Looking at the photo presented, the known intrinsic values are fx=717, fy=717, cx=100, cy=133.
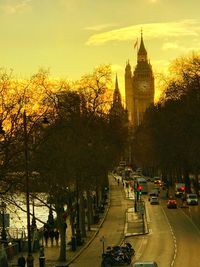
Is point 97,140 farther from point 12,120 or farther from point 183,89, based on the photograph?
point 12,120

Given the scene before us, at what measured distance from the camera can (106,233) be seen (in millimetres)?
65000

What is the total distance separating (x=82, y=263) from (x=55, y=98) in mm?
19129

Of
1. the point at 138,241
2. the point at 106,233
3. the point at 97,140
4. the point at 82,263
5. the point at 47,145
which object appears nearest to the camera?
the point at 82,263

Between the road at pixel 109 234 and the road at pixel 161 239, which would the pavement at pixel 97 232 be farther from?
the road at pixel 161 239

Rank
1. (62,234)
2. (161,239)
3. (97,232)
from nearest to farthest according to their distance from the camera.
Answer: (62,234) → (161,239) → (97,232)

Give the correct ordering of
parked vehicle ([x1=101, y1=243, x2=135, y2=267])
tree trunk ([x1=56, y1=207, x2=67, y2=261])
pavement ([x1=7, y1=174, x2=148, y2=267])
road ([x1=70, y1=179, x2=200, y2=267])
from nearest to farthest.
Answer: parked vehicle ([x1=101, y1=243, x2=135, y2=267]) < road ([x1=70, y1=179, x2=200, y2=267]) < tree trunk ([x1=56, y1=207, x2=67, y2=261]) < pavement ([x1=7, y1=174, x2=148, y2=267])

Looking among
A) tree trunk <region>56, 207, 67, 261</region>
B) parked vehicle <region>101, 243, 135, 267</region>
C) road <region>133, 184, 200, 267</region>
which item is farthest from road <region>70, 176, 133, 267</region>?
road <region>133, 184, 200, 267</region>

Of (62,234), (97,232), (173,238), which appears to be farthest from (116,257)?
(97,232)

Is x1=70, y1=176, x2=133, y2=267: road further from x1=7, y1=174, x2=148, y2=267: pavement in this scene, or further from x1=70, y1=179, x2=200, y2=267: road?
x1=7, y1=174, x2=148, y2=267: pavement

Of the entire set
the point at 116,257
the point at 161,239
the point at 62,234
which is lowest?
the point at 161,239

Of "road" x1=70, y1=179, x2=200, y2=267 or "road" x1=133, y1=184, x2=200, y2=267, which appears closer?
"road" x1=133, y1=184, x2=200, y2=267

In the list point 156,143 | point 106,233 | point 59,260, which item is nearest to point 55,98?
point 106,233

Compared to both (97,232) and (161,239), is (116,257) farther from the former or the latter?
(97,232)

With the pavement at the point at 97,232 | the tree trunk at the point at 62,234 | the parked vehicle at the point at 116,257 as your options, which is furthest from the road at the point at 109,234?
the parked vehicle at the point at 116,257
